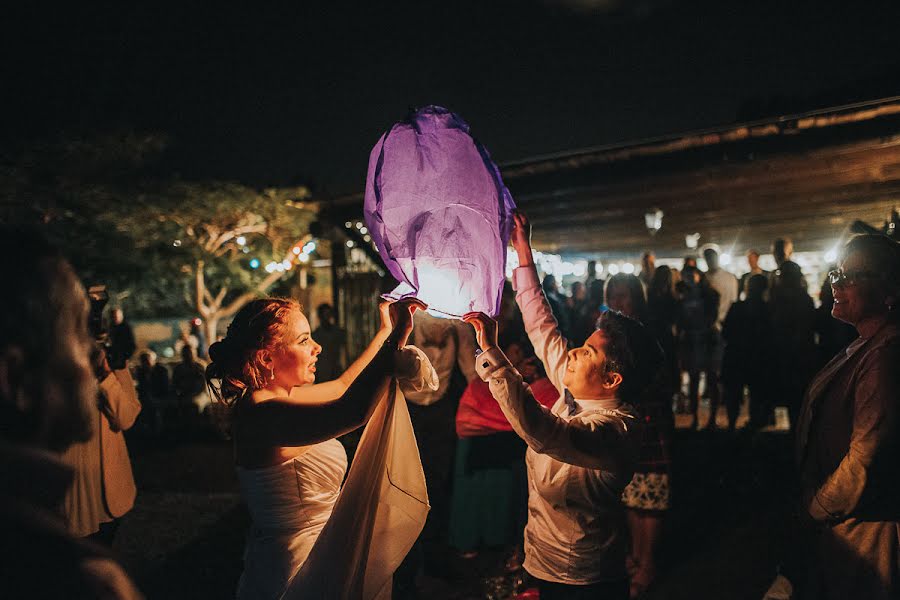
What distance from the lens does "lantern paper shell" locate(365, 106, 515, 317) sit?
6.57 feet

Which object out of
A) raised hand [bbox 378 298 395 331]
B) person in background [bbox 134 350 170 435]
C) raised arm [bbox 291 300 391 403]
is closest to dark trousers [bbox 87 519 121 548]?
raised arm [bbox 291 300 391 403]

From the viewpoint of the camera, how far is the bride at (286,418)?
6.47 feet

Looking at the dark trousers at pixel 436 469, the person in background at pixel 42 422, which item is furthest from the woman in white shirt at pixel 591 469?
the dark trousers at pixel 436 469

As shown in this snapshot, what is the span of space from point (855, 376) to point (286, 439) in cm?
249

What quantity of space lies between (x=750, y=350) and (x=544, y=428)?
590cm

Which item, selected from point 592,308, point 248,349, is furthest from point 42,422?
point 592,308

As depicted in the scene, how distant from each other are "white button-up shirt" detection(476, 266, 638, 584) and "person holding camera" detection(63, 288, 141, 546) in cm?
308

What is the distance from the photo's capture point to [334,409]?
195cm

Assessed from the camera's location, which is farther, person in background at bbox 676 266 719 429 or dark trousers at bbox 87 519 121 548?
person in background at bbox 676 266 719 429

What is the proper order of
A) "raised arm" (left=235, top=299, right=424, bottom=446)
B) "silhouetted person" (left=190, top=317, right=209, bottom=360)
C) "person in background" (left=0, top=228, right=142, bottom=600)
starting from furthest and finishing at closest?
"silhouetted person" (left=190, top=317, right=209, bottom=360) < "raised arm" (left=235, top=299, right=424, bottom=446) < "person in background" (left=0, top=228, right=142, bottom=600)

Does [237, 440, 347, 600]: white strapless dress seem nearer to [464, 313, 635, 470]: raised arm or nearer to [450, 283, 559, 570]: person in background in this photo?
[464, 313, 635, 470]: raised arm

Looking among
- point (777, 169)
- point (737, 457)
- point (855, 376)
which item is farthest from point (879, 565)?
point (777, 169)

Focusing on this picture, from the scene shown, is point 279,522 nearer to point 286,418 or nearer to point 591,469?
point 286,418

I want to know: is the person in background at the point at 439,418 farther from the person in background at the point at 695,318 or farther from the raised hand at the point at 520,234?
the person in background at the point at 695,318
